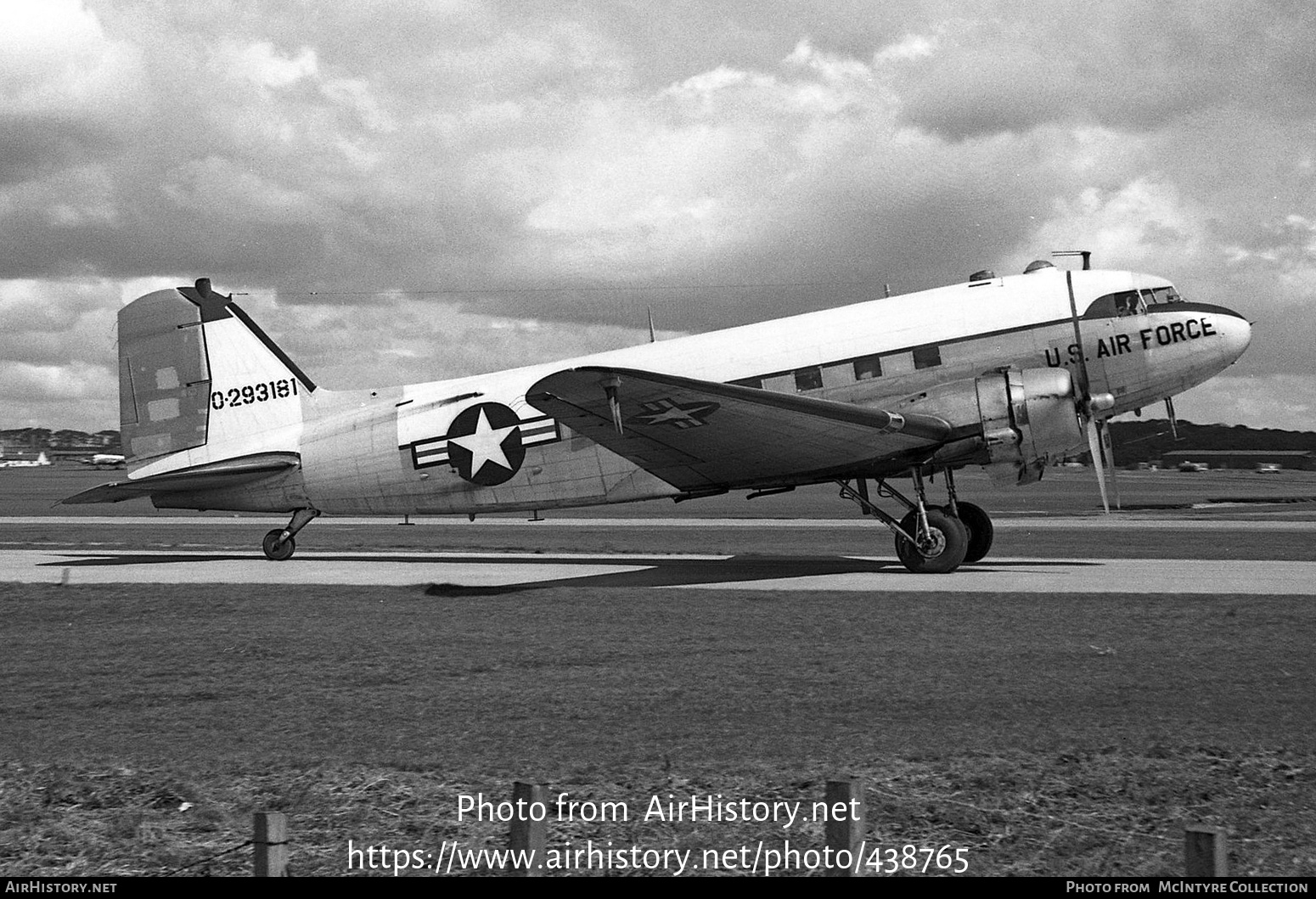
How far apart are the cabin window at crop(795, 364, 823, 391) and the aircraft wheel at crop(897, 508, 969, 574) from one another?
280 centimetres

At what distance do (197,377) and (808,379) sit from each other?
43.2 feet

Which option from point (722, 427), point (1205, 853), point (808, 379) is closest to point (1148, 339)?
point (808, 379)

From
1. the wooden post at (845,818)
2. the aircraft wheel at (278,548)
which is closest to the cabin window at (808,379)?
the aircraft wheel at (278,548)

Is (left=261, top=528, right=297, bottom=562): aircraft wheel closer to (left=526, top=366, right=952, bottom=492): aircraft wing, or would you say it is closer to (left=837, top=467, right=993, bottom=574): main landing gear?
(left=526, top=366, right=952, bottom=492): aircraft wing

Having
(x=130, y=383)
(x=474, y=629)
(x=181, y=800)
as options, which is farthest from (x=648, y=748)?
(x=130, y=383)

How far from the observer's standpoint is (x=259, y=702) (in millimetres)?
9742

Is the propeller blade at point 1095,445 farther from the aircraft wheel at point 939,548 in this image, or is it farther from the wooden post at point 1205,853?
the wooden post at point 1205,853

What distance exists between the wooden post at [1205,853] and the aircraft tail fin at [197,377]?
2218 centimetres

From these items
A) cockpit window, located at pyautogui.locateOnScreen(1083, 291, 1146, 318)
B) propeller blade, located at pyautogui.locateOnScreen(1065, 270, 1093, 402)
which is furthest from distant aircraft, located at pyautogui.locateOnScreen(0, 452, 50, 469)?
cockpit window, located at pyautogui.locateOnScreen(1083, 291, 1146, 318)

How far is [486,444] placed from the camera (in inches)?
848

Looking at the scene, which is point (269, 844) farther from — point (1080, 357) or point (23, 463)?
point (23, 463)

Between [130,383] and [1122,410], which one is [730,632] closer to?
[1122,410]

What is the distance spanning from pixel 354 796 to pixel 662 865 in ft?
7.19

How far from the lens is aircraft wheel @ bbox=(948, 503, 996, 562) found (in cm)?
2067
